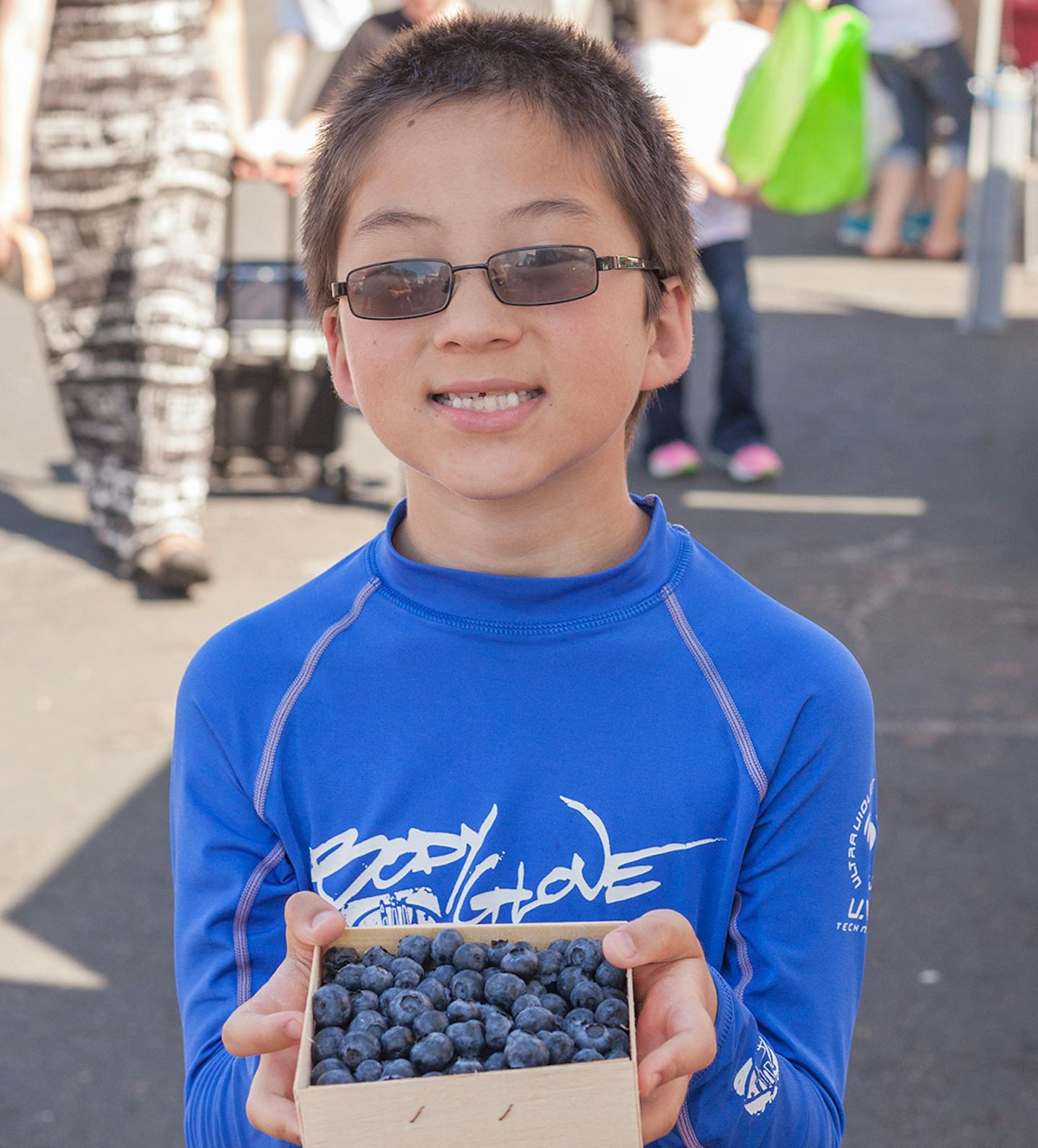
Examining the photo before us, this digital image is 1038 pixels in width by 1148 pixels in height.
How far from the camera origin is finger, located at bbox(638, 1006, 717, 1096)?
4.28 ft

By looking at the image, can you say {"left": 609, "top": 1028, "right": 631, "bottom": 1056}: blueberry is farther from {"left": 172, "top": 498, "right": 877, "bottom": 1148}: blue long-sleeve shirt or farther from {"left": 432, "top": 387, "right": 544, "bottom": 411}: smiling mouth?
{"left": 432, "top": 387, "right": 544, "bottom": 411}: smiling mouth

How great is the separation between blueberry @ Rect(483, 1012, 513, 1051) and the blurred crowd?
4.13 m

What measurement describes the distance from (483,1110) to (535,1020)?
3.4 inches

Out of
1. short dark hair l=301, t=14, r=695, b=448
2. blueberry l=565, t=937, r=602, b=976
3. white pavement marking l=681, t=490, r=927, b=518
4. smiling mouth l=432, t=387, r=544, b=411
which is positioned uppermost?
short dark hair l=301, t=14, r=695, b=448

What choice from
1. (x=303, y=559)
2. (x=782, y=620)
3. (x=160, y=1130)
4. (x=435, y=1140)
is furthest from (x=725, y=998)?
(x=303, y=559)

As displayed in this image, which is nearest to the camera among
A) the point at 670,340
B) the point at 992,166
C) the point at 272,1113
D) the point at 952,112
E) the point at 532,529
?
the point at 272,1113

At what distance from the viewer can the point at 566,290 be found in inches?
62.8

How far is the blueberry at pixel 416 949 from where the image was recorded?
140 centimetres

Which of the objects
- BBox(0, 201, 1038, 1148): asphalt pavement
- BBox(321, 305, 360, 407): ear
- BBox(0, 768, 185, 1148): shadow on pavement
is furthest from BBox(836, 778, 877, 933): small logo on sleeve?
BBox(0, 768, 185, 1148): shadow on pavement

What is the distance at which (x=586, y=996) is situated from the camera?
4.38 ft

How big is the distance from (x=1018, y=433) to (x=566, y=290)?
674cm

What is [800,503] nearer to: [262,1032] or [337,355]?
[337,355]

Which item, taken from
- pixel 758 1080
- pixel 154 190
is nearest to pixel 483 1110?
pixel 758 1080

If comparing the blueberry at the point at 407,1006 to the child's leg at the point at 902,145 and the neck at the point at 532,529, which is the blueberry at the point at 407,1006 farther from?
the child's leg at the point at 902,145
